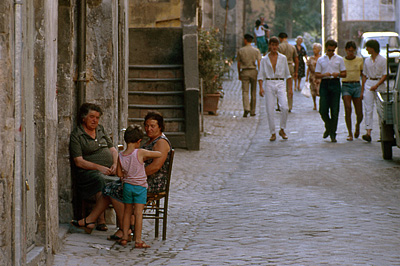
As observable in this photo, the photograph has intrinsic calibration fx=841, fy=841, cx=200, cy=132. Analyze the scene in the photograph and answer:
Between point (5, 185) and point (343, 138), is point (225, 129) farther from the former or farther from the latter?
point (5, 185)

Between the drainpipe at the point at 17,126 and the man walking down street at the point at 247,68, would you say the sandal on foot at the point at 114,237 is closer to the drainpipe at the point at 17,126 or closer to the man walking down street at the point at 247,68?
the drainpipe at the point at 17,126

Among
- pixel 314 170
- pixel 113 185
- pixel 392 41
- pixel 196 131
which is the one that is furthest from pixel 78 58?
pixel 392 41

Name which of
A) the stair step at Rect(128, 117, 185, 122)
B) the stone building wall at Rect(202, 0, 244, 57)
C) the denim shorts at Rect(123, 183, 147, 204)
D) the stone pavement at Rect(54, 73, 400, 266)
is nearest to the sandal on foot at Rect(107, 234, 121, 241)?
the stone pavement at Rect(54, 73, 400, 266)

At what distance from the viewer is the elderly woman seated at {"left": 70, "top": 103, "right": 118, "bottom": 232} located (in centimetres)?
823

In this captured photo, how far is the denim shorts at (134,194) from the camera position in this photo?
771 centimetres

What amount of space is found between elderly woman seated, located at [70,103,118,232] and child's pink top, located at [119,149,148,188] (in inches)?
23.1

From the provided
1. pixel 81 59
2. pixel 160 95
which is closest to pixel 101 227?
pixel 81 59

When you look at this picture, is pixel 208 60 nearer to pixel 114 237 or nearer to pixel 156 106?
pixel 156 106

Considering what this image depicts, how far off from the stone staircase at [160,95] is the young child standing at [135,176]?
715 cm

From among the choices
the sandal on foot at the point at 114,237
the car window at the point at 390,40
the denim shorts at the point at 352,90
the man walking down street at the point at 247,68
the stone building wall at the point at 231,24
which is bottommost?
the sandal on foot at the point at 114,237

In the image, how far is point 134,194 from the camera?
774 cm

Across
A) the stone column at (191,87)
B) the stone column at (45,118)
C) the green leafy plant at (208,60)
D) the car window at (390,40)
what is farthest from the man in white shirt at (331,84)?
the car window at (390,40)

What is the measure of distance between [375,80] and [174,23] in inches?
267

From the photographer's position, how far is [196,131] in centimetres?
1491
